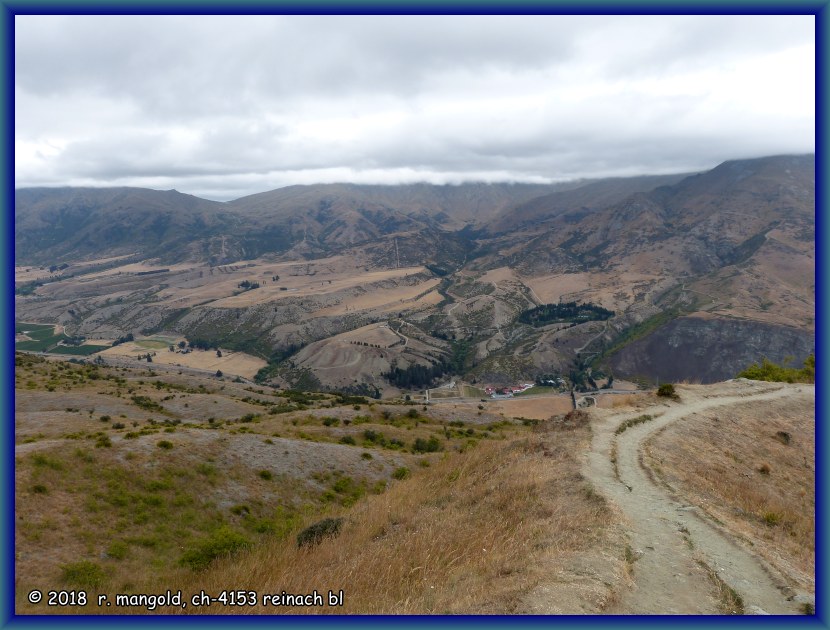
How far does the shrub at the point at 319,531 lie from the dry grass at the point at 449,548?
38 centimetres

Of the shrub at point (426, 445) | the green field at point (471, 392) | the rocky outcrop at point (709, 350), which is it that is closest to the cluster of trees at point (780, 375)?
the shrub at point (426, 445)

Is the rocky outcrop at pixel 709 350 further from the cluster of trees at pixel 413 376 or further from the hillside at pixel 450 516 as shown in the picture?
the hillside at pixel 450 516

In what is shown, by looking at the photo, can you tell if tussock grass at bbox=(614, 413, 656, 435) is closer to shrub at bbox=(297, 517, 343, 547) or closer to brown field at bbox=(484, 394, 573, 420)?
shrub at bbox=(297, 517, 343, 547)

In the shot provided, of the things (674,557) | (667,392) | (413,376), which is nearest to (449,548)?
(674,557)

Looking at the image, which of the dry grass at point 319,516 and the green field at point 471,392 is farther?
the green field at point 471,392

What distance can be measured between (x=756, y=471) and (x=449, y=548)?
18.7 m

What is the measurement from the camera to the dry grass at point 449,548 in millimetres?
9352

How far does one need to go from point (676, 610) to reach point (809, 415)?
110 feet

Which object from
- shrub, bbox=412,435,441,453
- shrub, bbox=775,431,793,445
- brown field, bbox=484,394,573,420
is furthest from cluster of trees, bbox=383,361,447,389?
shrub, bbox=775,431,793,445

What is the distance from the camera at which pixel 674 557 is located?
11.3 m

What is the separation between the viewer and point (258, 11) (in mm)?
8297

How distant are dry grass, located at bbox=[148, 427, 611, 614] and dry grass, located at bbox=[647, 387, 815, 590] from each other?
4.03 m

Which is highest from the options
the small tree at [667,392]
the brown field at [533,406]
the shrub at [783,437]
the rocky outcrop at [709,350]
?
the small tree at [667,392]

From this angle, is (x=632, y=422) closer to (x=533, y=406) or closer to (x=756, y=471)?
(x=756, y=471)
